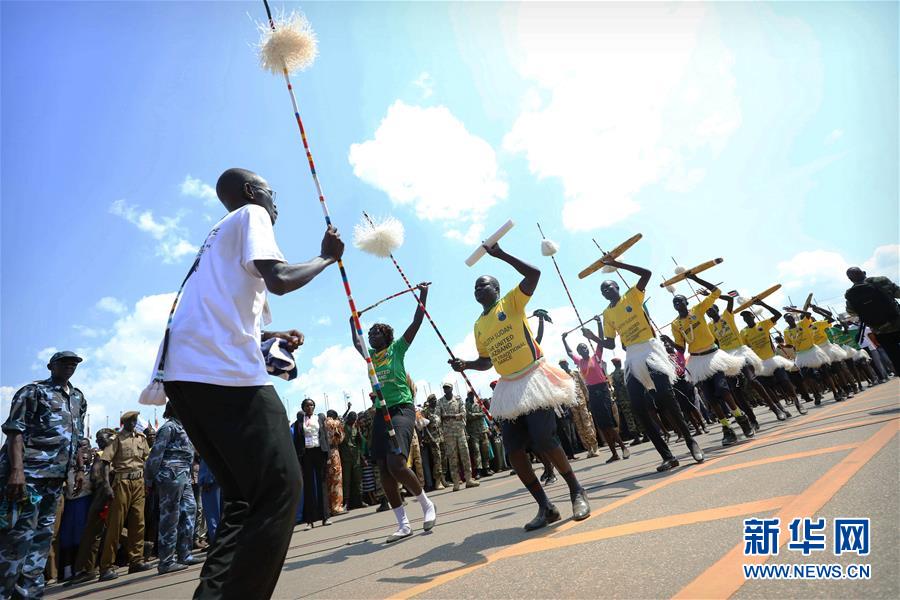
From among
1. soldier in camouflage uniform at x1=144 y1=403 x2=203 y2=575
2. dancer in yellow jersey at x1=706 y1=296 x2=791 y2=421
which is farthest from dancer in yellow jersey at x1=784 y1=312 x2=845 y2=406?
soldier in camouflage uniform at x1=144 y1=403 x2=203 y2=575

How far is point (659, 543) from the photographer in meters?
2.64

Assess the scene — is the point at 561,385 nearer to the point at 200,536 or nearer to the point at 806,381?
the point at 200,536

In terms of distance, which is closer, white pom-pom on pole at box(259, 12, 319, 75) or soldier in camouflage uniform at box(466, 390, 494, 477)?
white pom-pom on pole at box(259, 12, 319, 75)

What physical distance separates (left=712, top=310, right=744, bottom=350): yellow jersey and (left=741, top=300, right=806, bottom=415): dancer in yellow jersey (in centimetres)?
183

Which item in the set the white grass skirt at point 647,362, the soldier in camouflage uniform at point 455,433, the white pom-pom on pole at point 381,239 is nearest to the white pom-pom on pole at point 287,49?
the white pom-pom on pole at point 381,239

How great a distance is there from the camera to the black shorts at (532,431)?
168 inches

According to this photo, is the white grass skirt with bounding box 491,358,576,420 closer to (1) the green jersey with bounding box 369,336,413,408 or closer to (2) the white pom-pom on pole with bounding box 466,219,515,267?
(2) the white pom-pom on pole with bounding box 466,219,515,267

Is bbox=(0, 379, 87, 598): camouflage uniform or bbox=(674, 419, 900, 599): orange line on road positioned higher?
bbox=(0, 379, 87, 598): camouflage uniform

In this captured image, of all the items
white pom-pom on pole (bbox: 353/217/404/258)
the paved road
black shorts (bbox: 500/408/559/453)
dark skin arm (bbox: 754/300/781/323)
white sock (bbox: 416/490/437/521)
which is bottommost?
the paved road

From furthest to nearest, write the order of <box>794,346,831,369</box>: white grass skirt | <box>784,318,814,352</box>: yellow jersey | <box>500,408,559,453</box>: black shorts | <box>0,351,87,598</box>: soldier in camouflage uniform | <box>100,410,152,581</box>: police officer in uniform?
<box>784,318,814,352</box>: yellow jersey < <box>794,346,831,369</box>: white grass skirt < <box>100,410,152,581</box>: police officer in uniform < <box>0,351,87,598</box>: soldier in camouflage uniform < <box>500,408,559,453</box>: black shorts

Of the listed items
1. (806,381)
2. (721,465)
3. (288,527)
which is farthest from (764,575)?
(806,381)

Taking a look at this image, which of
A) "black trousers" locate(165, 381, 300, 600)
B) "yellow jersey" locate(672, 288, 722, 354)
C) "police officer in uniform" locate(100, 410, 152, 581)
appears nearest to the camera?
"black trousers" locate(165, 381, 300, 600)

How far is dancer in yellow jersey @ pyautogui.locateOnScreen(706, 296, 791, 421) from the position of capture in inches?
363

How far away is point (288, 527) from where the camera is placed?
1912mm
